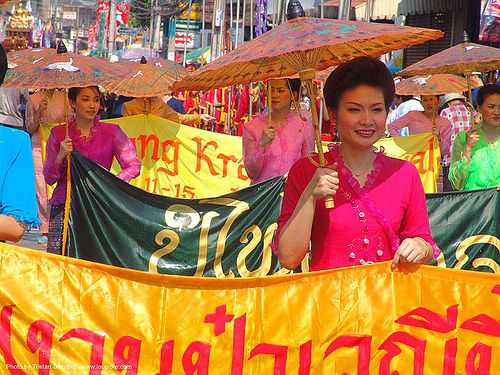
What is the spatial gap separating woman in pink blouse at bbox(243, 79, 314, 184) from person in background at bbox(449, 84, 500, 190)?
1228mm

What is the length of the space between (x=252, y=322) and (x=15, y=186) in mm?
986

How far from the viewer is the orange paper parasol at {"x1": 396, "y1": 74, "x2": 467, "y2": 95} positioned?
10.5 meters

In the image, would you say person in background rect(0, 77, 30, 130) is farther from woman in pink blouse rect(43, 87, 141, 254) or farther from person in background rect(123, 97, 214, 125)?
woman in pink blouse rect(43, 87, 141, 254)

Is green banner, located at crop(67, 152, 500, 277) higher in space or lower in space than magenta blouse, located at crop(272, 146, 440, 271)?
lower

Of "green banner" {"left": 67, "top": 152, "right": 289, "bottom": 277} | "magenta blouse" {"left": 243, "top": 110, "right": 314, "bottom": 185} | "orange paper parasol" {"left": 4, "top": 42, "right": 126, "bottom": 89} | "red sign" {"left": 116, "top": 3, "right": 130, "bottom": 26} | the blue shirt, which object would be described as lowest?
"green banner" {"left": 67, "top": 152, "right": 289, "bottom": 277}

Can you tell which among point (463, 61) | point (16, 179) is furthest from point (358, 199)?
point (463, 61)

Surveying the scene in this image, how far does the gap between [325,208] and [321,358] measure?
54cm

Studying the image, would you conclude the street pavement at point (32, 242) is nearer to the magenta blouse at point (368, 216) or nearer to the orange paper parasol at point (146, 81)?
the orange paper parasol at point (146, 81)

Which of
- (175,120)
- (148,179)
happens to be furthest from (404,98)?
(148,179)

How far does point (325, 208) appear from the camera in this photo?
11.5ft

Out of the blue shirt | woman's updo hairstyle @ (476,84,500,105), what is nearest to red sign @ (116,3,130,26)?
woman's updo hairstyle @ (476,84,500,105)

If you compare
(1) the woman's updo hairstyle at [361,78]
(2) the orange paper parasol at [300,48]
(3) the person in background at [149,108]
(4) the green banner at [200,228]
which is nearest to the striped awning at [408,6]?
(3) the person in background at [149,108]

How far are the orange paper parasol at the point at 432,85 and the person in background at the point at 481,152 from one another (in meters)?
2.82

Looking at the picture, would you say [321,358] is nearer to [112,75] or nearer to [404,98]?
[112,75]
